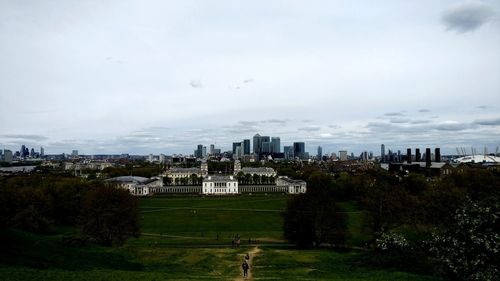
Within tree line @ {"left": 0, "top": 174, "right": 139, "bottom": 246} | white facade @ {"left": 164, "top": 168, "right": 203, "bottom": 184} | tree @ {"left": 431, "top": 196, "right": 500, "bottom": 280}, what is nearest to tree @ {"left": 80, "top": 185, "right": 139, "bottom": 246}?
tree line @ {"left": 0, "top": 174, "right": 139, "bottom": 246}

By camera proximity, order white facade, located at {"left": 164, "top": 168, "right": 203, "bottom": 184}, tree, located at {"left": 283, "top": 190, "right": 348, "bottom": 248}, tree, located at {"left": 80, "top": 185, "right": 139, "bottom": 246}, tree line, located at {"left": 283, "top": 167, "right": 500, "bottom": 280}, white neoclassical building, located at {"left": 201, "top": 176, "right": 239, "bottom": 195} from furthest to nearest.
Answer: white facade, located at {"left": 164, "top": 168, "right": 203, "bottom": 184} < white neoclassical building, located at {"left": 201, "top": 176, "right": 239, "bottom": 195} < tree, located at {"left": 283, "top": 190, "right": 348, "bottom": 248} < tree, located at {"left": 80, "top": 185, "right": 139, "bottom": 246} < tree line, located at {"left": 283, "top": 167, "right": 500, "bottom": 280}

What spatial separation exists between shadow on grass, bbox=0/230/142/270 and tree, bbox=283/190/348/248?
58.8ft

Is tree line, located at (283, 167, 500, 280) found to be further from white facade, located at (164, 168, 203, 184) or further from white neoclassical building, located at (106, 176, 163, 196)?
white facade, located at (164, 168, 203, 184)

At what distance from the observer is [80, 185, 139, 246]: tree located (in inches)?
1764

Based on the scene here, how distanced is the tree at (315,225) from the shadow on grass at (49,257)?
58.8ft

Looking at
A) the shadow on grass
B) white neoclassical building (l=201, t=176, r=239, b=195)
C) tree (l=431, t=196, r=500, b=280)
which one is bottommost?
white neoclassical building (l=201, t=176, r=239, b=195)

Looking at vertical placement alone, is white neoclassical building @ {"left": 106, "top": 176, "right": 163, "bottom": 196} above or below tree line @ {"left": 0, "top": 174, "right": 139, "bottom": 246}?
below

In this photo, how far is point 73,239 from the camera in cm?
4272

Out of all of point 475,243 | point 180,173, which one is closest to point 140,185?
point 180,173

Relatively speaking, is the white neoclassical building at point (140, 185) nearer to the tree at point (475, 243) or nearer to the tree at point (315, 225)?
the tree at point (315, 225)

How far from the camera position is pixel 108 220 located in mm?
45438

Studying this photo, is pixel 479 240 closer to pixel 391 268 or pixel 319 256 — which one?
pixel 391 268

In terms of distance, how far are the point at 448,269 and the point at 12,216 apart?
145 ft

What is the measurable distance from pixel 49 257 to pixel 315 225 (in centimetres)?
2554
